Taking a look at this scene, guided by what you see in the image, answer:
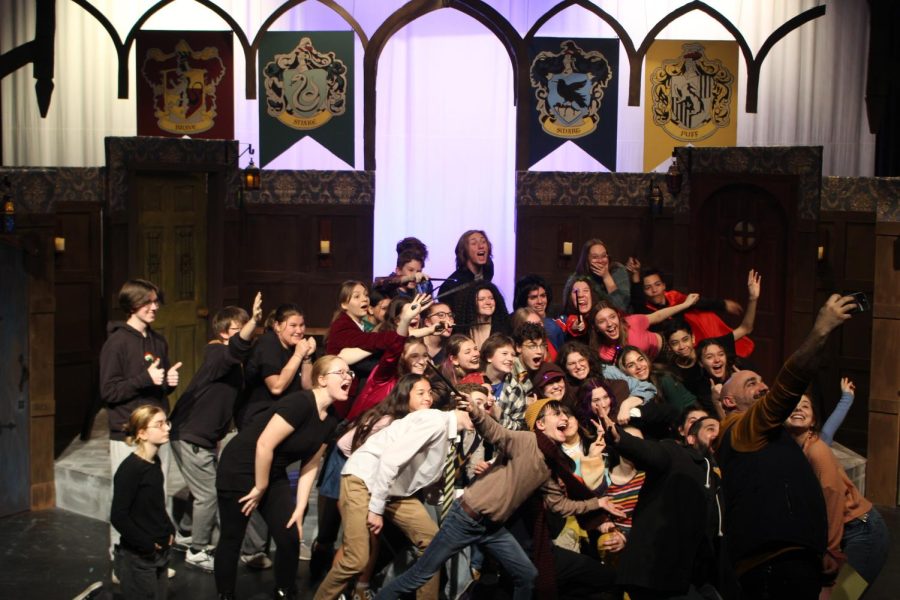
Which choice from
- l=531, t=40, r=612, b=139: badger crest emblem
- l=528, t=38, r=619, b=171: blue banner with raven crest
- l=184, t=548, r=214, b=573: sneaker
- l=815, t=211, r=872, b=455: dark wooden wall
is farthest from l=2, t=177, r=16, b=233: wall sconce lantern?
l=815, t=211, r=872, b=455: dark wooden wall

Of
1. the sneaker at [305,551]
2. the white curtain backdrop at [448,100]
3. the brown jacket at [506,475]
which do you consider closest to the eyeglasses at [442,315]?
the brown jacket at [506,475]

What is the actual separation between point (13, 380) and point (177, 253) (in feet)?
8.77

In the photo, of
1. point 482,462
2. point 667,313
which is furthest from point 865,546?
point 667,313

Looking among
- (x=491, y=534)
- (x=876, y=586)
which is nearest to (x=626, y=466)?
(x=491, y=534)

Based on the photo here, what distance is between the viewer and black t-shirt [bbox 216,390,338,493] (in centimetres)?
612

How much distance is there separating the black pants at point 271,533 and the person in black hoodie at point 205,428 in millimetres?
784

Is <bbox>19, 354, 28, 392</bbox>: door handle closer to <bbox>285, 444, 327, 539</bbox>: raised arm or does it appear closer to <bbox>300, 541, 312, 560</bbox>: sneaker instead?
<bbox>300, 541, 312, 560</bbox>: sneaker

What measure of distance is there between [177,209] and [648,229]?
13.5 ft

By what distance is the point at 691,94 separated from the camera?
36.1ft

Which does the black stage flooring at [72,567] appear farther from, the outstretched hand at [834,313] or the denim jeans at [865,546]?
the outstretched hand at [834,313]

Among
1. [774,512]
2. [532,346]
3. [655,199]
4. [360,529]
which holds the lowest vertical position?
[360,529]

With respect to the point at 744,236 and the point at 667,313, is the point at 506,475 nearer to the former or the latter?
the point at 667,313

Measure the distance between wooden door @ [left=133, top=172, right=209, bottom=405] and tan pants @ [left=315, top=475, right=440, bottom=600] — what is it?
15.3 ft

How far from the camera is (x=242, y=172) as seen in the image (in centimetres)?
1066
